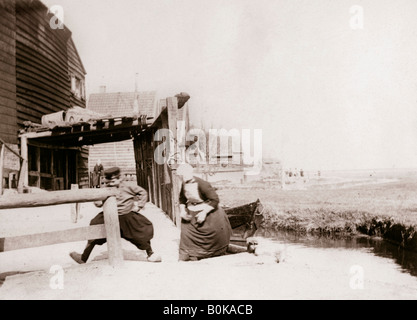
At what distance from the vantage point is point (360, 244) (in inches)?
482

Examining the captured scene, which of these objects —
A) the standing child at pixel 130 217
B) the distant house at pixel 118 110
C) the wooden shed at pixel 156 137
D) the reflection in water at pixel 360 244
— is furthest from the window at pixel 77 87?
the standing child at pixel 130 217

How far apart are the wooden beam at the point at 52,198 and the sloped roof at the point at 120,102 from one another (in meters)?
23.6

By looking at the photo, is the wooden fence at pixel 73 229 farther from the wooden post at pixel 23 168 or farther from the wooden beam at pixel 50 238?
the wooden post at pixel 23 168


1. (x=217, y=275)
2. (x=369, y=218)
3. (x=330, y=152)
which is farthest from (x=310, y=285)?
(x=330, y=152)

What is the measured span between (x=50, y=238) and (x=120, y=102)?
82.3 ft

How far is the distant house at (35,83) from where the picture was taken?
11430mm

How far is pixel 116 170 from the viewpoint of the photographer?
4.96 m

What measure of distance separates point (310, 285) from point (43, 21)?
1396 cm

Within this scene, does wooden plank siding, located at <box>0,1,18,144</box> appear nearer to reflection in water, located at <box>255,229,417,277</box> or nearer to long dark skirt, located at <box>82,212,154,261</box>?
long dark skirt, located at <box>82,212,154,261</box>

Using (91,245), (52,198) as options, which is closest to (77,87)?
(91,245)

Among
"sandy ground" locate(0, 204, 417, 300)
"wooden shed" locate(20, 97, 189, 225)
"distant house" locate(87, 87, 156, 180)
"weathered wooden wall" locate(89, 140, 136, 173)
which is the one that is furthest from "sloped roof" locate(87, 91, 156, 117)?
"sandy ground" locate(0, 204, 417, 300)

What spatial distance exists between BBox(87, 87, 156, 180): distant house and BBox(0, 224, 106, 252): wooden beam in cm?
2013

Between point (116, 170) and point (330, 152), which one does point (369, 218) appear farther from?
point (330, 152)

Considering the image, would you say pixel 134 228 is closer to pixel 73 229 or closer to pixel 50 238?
pixel 73 229
